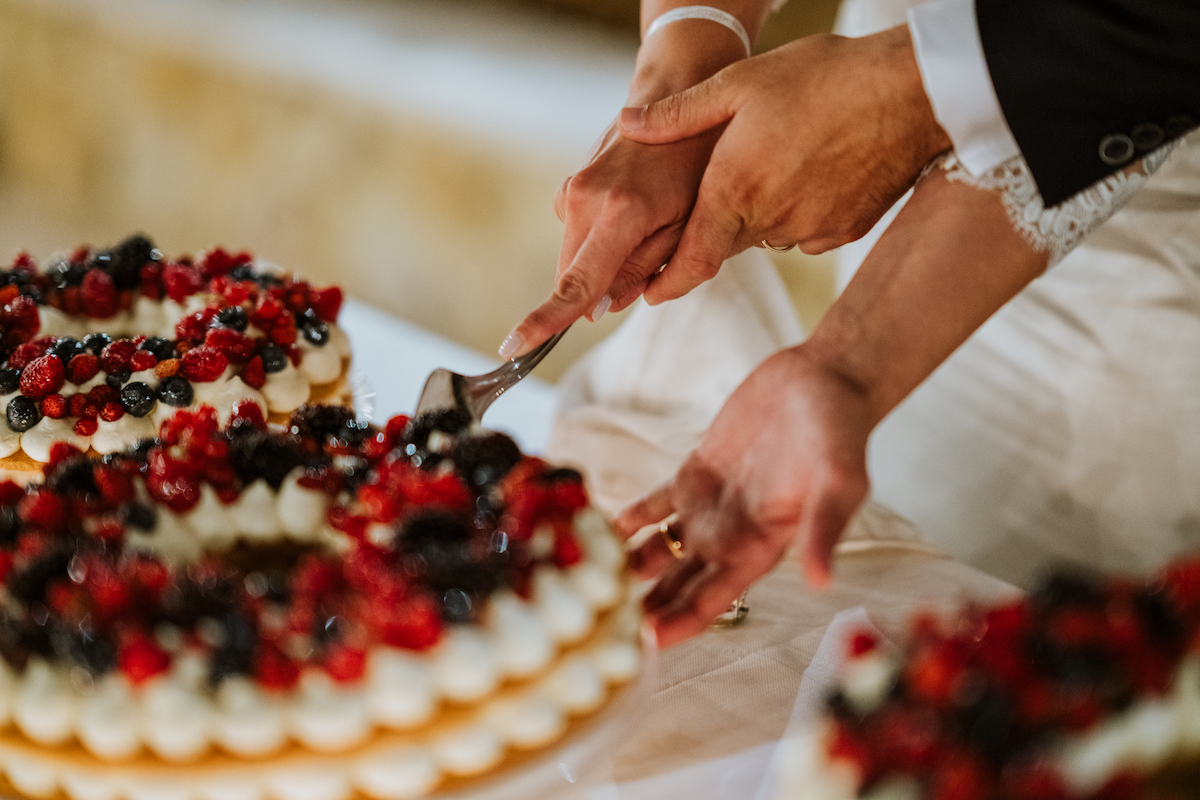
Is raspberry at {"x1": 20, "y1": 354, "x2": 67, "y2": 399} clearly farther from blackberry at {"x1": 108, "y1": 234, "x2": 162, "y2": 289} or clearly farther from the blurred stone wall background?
the blurred stone wall background

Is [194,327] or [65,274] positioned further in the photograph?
[65,274]

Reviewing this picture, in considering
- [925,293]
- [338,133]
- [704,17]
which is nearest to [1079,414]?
[925,293]

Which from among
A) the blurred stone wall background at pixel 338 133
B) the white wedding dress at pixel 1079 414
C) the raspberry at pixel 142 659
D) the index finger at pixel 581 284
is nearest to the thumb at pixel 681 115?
the index finger at pixel 581 284

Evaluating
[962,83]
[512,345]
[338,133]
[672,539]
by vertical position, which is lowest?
[338,133]

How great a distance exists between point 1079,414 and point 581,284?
0.82 meters

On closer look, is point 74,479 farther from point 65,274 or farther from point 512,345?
point 65,274

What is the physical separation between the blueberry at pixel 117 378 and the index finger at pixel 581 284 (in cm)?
43

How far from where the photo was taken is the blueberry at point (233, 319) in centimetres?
120

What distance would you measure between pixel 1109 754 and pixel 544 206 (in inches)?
92.1

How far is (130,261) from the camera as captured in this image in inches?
52.6

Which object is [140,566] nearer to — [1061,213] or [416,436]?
[416,436]

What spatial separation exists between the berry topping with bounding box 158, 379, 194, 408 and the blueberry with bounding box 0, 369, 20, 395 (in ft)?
0.52

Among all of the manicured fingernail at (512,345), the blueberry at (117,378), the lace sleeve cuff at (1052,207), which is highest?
the lace sleeve cuff at (1052,207)

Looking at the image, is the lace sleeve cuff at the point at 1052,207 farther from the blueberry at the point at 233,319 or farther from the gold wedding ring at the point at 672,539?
the blueberry at the point at 233,319
